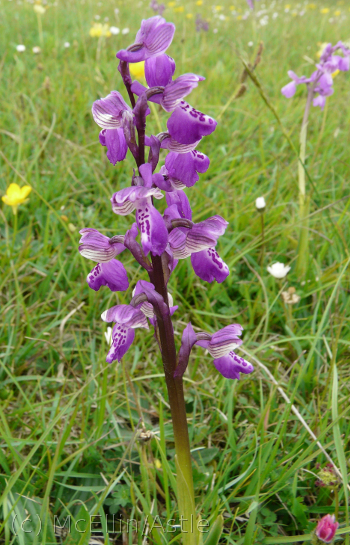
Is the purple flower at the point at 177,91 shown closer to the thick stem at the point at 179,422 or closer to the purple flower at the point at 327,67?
the thick stem at the point at 179,422

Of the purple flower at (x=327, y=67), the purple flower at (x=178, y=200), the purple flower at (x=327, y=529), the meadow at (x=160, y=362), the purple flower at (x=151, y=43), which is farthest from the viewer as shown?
the purple flower at (x=327, y=67)

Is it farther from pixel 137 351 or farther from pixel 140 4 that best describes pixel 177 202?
pixel 140 4

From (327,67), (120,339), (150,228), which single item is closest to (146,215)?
(150,228)

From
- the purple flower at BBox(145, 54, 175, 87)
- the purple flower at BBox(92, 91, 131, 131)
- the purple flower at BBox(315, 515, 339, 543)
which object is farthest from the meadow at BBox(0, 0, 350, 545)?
the purple flower at BBox(145, 54, 175, 87)

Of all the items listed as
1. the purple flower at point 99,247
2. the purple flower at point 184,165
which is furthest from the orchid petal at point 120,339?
the purple flower at point 184,165

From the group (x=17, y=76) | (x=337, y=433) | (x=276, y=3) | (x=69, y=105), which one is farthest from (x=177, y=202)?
(x=276, y=3)
